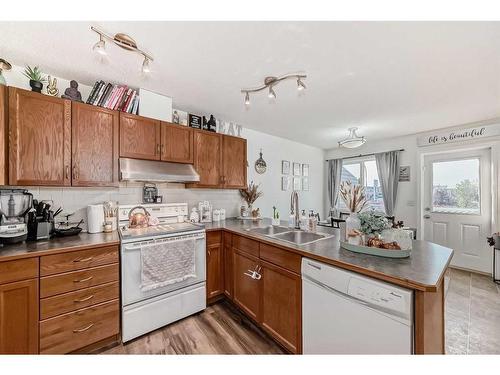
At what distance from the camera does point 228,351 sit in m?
1.64

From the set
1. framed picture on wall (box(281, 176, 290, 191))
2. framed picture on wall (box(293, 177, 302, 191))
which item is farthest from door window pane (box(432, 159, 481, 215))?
framed picture on wall (box(281, 176, 290, 191))

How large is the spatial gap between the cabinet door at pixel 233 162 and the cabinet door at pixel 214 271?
3.03ft

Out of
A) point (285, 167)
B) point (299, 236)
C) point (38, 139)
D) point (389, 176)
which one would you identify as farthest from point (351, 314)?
point (389, 176)

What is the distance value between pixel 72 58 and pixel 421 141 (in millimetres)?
5057

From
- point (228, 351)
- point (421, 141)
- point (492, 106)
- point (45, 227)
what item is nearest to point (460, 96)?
point (492, 106)

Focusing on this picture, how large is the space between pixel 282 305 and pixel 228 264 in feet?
2.90

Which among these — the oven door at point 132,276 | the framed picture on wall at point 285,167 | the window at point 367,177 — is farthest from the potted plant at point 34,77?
the window at point 367,177

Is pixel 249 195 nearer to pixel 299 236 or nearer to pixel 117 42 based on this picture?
pixel 299 236

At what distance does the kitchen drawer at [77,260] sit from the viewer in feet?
4.66

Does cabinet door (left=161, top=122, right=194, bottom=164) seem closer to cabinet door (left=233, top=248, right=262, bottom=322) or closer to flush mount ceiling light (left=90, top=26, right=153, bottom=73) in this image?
flush mount ceiling light (left=90, top=26, right=153, bottom=73)

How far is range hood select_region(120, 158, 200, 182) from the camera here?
79.3 inches

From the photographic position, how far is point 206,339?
1.78 metres

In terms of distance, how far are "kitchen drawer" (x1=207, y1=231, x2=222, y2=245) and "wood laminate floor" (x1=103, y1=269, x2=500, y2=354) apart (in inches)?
28.7
